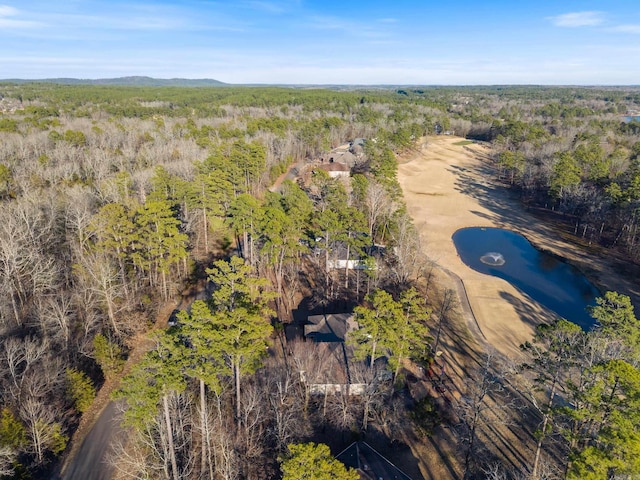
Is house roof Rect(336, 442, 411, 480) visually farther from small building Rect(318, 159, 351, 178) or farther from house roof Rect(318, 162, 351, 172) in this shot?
house roof Rect(318, 162, 351, 172)

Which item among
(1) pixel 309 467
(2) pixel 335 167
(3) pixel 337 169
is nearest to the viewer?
(1) pixel 309 467

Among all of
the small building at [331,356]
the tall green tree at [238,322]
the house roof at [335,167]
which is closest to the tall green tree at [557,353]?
the small building at [331,356]

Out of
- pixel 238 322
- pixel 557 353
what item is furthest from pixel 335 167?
pixel 557 353

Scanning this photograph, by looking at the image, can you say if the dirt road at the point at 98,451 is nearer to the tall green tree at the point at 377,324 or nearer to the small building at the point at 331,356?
the small building at the point at 331,356

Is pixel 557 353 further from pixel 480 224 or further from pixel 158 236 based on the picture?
pixel 480 224

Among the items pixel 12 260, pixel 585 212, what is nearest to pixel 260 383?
pixel 12 260

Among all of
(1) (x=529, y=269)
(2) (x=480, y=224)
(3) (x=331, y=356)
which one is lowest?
(1) (x=529, y=269)

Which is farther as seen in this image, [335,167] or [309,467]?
[335,167]
